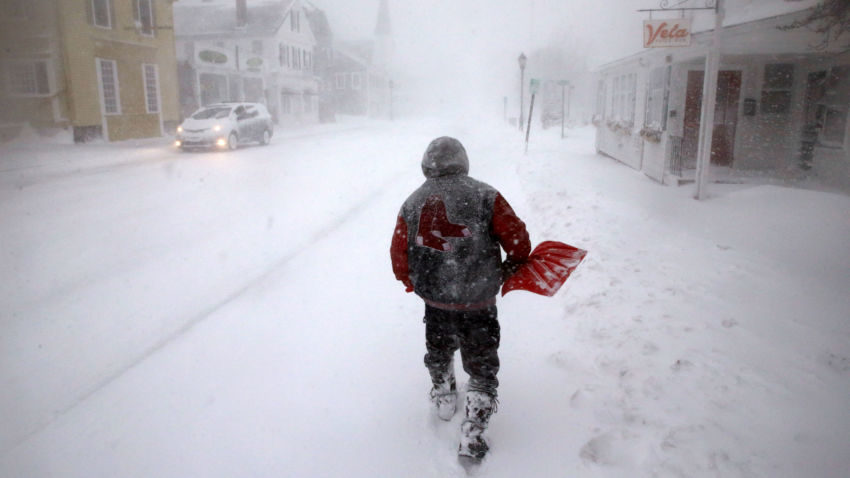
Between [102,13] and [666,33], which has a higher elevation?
[102,13]

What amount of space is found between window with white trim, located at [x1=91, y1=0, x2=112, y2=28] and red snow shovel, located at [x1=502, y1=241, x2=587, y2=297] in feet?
75.7

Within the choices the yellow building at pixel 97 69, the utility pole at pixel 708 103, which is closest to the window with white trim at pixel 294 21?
the yellow building at pixel 97 69

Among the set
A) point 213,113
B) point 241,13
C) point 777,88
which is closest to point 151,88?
point 213,113

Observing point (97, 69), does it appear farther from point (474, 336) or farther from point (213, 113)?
point (474, 336)

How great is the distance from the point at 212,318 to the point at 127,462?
182 cm

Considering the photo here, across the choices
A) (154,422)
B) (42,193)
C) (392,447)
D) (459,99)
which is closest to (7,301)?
(154,422)

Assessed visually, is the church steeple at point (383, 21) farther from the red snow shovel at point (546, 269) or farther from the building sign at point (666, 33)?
the red snow shovel at point (546, 269)

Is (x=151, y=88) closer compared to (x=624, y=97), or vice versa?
(x=624, y=97)

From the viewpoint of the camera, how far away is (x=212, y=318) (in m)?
4.48

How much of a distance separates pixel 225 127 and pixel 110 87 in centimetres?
665

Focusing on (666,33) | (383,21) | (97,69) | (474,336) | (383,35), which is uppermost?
(383,21)

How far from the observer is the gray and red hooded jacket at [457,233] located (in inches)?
103

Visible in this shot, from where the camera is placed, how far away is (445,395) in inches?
121

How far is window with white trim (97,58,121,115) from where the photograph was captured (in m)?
20.9
